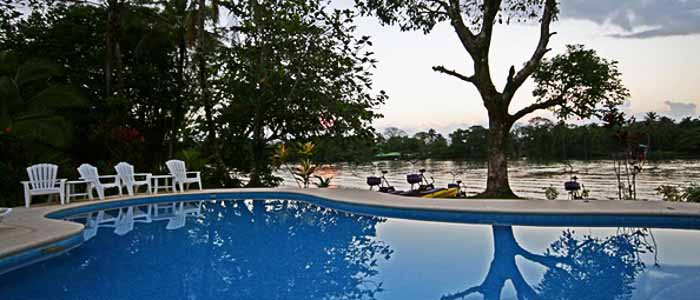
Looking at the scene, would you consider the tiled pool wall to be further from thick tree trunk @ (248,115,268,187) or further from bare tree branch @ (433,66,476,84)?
thick tree trunk @ (248,115,268,187)

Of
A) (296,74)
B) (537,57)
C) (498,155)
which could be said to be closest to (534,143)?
(498,155)

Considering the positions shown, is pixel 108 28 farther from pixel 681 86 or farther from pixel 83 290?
pixel 681 86

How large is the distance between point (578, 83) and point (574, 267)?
18.6 feet

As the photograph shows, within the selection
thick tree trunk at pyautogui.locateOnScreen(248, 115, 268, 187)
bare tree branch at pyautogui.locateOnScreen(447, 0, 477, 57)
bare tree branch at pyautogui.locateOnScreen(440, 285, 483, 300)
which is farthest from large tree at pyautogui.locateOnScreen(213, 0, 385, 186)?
bare tree branch at pyautogui.locateOnScreen(440, 285, 483, 300)

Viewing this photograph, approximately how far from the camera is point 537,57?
867 centimetres

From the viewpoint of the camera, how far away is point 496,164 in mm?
9023

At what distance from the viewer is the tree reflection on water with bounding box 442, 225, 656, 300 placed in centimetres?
367

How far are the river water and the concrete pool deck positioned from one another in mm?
3373

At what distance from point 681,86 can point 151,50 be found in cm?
1550

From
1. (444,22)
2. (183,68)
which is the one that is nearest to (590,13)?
(444,22)

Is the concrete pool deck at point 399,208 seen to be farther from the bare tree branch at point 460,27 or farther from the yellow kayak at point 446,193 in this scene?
the bare tree branch at point 460,27

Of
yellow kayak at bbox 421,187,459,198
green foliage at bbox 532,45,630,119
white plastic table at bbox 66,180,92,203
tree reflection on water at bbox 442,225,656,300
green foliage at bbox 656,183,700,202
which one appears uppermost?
green foliage at bbox 532,45,630,119

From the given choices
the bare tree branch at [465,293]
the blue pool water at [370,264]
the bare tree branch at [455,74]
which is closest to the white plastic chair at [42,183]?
the blue pool water at [370,264]

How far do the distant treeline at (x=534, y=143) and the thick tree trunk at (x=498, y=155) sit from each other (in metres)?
2.02
